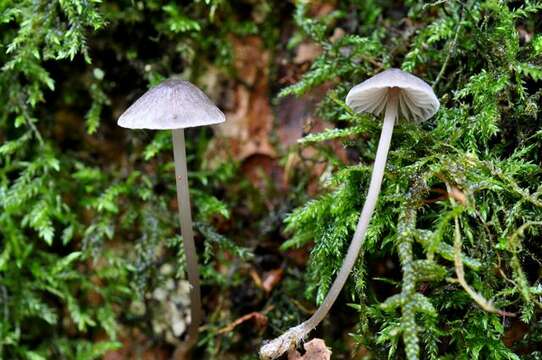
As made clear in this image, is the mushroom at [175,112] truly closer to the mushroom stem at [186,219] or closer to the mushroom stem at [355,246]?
the mushroom stem at [186,219]

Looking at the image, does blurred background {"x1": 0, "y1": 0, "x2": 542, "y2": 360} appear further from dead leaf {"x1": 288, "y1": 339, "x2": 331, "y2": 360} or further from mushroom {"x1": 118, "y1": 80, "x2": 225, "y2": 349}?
mushroom {"x1": 118, "y1": 80, "x2": 225, "y2": 349}

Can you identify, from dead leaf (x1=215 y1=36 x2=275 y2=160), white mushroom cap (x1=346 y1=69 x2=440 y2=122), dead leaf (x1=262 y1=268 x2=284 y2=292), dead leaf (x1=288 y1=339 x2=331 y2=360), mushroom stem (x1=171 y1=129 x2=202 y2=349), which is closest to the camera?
white mushroom cap (x1=346 y1=69 x2=440 y2=122)

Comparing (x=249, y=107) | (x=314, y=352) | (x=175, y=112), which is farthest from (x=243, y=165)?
(x=314, y=352)

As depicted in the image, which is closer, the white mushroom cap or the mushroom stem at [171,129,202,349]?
the white mushroom cap

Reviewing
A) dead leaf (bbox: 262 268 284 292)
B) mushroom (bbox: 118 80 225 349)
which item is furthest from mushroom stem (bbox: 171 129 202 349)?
dead leaf (bbox: 262 268 284 292)

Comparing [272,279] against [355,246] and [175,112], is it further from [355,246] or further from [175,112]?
[175,112]

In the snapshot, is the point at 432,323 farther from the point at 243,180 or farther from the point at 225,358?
the point at 243,180

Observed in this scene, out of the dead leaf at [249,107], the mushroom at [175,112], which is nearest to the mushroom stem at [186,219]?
the mushroom at [175,112]
